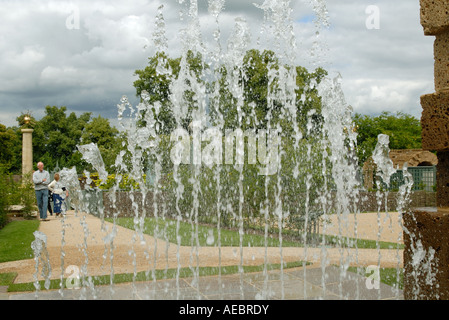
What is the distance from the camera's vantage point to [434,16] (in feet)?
11.4

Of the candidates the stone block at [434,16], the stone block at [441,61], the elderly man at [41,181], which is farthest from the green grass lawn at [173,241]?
the stone block at [434,16]

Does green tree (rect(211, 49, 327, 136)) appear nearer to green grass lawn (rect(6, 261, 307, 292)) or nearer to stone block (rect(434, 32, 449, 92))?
green grass lawn (rect(6, 261, 307, 292))

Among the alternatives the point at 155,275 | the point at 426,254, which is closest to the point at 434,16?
the point at 426,254

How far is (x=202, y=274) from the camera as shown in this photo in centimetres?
595

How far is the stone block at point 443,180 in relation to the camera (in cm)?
342

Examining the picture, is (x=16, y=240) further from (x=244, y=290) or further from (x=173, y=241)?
(x=244, y=290)

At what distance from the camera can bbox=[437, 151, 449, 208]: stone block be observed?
3.42 metres

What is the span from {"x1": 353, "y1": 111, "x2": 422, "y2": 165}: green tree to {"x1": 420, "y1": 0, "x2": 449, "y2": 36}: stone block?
142ft

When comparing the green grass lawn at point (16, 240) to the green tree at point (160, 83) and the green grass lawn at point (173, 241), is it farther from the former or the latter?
the green tree at point (160, 83)

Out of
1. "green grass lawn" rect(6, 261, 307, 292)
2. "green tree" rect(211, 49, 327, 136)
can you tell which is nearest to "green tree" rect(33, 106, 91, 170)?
"green tree" rect(211, 49, 327, 136)

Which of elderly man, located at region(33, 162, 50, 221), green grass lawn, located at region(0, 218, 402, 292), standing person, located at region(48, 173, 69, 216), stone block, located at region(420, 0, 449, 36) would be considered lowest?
green grass lawn, located at region(0, 218, 402, 292)

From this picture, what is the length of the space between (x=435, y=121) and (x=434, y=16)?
0.86 metres

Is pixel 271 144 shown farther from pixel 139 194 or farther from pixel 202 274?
pixel 202 274
